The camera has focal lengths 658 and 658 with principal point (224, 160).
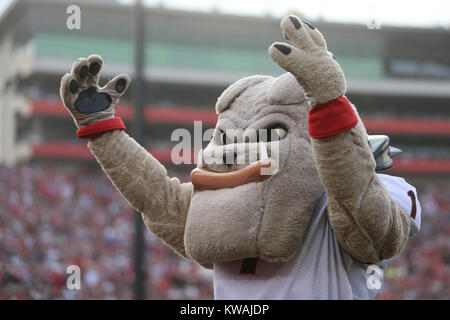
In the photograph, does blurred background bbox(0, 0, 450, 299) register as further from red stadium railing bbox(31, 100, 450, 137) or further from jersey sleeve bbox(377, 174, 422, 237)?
jersey sleeve bbox(377, 174, 422, 237)

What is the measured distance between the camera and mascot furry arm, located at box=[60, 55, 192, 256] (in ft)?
7.27

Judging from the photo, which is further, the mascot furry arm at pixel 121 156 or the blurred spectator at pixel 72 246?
the blurred spectator at pixel 72 246

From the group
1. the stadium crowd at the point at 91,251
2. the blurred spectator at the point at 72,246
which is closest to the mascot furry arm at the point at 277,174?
the stadium crowd at the point at 91,251

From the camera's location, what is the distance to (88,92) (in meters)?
2.24

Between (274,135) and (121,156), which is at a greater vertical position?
(274,135)

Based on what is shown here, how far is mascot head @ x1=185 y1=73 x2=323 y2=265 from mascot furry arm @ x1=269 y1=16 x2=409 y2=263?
0.16 metres

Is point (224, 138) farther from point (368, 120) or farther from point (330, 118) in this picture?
point (368, 120)

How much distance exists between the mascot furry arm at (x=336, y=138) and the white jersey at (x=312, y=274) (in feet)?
0.42

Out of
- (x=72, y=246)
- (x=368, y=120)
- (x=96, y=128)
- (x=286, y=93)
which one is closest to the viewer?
(x=286, y=93)

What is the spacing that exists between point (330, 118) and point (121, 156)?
0.87m

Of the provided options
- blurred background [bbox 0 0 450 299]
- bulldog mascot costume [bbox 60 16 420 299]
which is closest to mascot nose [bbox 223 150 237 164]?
bulldog mascot costume [bbox 60 16 420 299]

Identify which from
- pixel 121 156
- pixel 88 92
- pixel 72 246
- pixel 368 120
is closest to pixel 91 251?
pixel 72 246

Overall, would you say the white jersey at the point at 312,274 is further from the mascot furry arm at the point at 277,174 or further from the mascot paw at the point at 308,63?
the mascot paw at the point at 308,63

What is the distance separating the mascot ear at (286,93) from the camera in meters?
2.20
